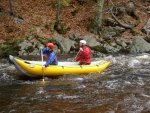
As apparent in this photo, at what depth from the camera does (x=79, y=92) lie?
331 inches

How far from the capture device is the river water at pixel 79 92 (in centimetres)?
705

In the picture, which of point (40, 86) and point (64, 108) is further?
point (40, 86)

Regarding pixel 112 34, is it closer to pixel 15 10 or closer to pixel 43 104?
pixel 15 10

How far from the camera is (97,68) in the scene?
435 inches

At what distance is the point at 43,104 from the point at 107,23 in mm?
12102

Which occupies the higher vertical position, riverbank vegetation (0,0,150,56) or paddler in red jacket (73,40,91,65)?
riverbank vegetation (0,0,150,56)

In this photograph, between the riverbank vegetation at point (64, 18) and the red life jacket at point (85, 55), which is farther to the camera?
the riverbank vegetation at point (64, 18)

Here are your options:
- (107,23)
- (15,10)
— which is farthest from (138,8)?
(15,10)

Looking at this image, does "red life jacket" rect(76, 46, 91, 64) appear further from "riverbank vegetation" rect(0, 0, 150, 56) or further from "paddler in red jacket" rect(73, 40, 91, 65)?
"riverbank vegetation" rect(0, 0, 150, 56)

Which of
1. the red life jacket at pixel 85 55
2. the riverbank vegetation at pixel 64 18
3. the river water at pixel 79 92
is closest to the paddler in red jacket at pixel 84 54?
the red life jacket at pixel 85 55

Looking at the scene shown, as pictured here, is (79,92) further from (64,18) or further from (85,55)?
(64,18)

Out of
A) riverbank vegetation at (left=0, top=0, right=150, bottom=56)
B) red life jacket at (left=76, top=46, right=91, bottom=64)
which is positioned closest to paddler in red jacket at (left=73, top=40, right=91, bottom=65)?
red life jacket at (left=76, top=46, right=91, bottom=64)

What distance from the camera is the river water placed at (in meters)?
7.05

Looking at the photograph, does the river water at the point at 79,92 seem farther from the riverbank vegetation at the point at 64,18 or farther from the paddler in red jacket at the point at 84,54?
the riverbank vegetation at the point at 64,18
